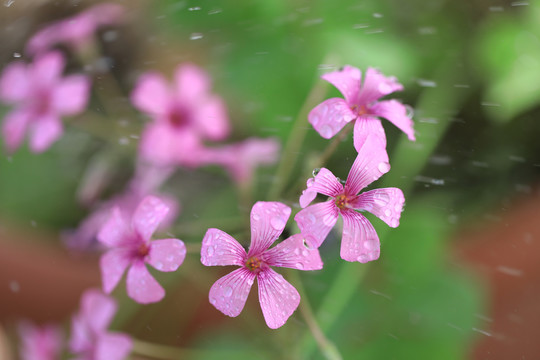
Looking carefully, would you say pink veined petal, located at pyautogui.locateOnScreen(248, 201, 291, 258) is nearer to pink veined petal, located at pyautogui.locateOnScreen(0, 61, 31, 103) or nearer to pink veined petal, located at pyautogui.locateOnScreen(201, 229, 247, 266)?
pink veined petal, located at pyautogui.locateOnScreen(201, 229, 247, 266)

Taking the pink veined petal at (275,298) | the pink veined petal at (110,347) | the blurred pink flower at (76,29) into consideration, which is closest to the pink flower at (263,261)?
the pink veined petal at (275,298)

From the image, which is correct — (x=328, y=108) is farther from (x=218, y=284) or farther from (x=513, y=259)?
(x=513, y=259)

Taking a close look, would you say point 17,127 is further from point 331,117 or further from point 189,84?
point 331,117

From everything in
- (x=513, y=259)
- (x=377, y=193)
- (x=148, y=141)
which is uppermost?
(x=377, y=193)

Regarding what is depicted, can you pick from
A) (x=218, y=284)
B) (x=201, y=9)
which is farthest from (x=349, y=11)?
(x=218, y=284)

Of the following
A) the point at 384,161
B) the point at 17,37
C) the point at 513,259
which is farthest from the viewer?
the point at 513,259

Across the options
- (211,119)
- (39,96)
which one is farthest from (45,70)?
(211,119)
